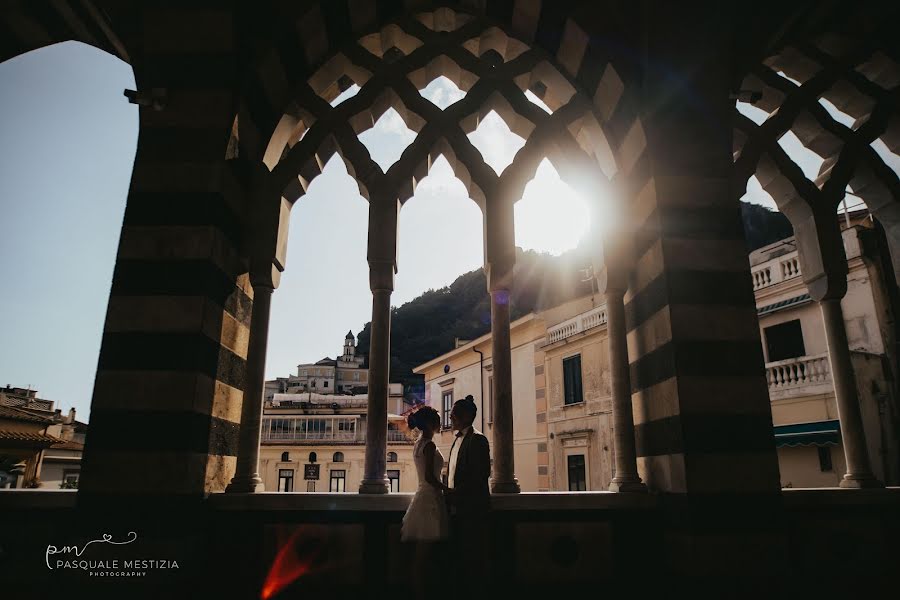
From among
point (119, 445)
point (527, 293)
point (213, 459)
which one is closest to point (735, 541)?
point (213, 459)

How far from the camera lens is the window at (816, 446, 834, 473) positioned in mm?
13837

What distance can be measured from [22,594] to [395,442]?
3475cm

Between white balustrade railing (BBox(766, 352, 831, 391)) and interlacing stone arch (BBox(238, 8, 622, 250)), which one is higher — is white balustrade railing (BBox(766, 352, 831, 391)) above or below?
below

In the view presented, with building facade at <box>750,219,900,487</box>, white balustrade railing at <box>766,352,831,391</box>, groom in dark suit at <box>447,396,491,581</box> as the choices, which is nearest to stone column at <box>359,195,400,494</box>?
groom in dark suit at <box>447,396,491,581</box>

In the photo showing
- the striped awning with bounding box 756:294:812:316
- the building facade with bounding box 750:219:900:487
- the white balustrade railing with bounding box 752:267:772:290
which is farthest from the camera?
the white balustrade railing with bounding box 752:267:772:290

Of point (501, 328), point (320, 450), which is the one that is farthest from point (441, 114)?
A: point (320, 450)

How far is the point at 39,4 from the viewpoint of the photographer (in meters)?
4.95

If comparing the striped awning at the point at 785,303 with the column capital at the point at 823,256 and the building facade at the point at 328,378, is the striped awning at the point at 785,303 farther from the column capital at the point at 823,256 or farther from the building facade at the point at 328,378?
the building facade at the point at 328,378

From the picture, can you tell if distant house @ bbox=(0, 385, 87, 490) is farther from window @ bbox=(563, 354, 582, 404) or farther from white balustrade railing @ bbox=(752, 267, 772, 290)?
white balustrade railing @ bbox=(752, 267, 772, 290)

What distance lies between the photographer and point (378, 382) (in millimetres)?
4293

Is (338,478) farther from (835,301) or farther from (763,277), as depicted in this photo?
(835,301)

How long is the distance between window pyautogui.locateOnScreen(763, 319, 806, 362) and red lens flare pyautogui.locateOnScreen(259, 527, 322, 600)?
51.6 feet

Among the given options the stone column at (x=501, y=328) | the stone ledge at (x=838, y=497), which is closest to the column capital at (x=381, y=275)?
the stone column at (x=501, y=328)

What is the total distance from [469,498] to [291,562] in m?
1.47
